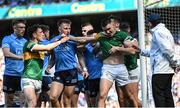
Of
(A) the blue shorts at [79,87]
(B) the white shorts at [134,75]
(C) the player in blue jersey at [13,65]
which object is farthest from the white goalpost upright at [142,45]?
(C) the player in blue jersey at [13,65]

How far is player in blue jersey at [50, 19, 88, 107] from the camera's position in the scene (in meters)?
10.0

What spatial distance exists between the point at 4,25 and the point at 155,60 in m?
20.9

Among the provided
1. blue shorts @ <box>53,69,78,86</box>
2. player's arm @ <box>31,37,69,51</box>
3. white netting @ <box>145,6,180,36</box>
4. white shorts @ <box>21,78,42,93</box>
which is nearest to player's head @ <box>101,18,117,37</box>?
player's arm @ <box>31,37,69,51</box>

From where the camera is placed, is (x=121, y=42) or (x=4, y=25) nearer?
(x=121, y=42)

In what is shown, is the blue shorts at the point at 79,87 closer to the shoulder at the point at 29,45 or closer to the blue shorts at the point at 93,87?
the blue shorts at the point at 93,87

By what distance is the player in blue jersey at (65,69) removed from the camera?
10047mm

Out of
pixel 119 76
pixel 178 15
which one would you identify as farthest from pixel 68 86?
pixel 178 15

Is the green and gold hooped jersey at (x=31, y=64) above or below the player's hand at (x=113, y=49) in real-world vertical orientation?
below

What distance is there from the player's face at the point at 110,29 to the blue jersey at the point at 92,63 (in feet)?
4.73

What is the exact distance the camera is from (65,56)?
33.8 feet

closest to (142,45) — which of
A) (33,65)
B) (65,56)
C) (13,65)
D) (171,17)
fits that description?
(65,56)

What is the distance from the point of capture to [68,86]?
33.2 feet

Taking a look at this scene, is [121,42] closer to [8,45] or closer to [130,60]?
[130,60]

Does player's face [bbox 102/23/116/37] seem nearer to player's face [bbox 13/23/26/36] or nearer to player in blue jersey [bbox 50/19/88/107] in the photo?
player in blue jersey [bbox 50/19/88/107]
